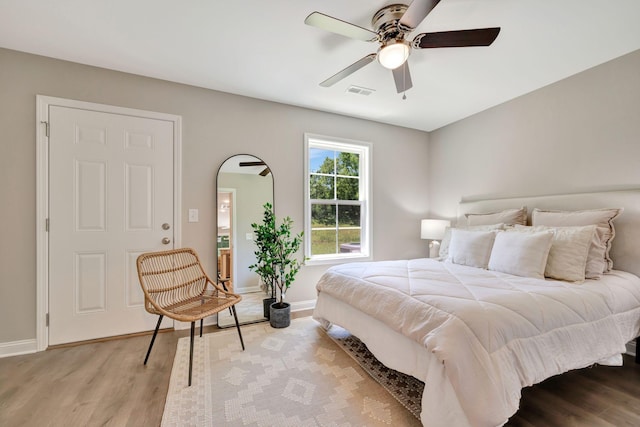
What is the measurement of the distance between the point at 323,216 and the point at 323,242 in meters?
0.34

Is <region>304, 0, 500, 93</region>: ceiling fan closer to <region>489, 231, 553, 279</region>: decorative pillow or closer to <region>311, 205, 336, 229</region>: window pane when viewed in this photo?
<region>489, 231, 553, 279</region>: decorative pillow

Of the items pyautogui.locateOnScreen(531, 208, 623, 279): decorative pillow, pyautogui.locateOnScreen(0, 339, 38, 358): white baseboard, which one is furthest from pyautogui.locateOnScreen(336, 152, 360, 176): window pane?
pyautogui.locateOnScreen(0, 339, 38, 358): white baseboard

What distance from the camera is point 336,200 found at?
3.70m

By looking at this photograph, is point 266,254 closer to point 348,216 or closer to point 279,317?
point 279,317

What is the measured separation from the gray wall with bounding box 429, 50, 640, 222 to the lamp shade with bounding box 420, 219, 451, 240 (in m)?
0.38

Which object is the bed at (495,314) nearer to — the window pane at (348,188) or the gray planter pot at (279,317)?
the gray planter pot at (279,317)

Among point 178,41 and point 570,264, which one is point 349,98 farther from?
point 570,264

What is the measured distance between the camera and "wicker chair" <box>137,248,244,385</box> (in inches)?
82.0

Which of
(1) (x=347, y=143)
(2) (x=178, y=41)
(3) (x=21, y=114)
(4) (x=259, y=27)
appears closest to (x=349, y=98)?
(1) (x=347, y=143)

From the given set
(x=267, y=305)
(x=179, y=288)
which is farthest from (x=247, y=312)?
(x=179, y=288)

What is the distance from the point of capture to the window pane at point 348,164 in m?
3.78

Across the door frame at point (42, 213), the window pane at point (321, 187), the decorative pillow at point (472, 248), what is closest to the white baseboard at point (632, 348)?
the decorative pillow at point (472, 248)

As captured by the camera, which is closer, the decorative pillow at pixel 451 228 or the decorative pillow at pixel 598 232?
the decorative pillow at pixel 598 232

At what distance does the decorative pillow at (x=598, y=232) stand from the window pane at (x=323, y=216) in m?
2.32
